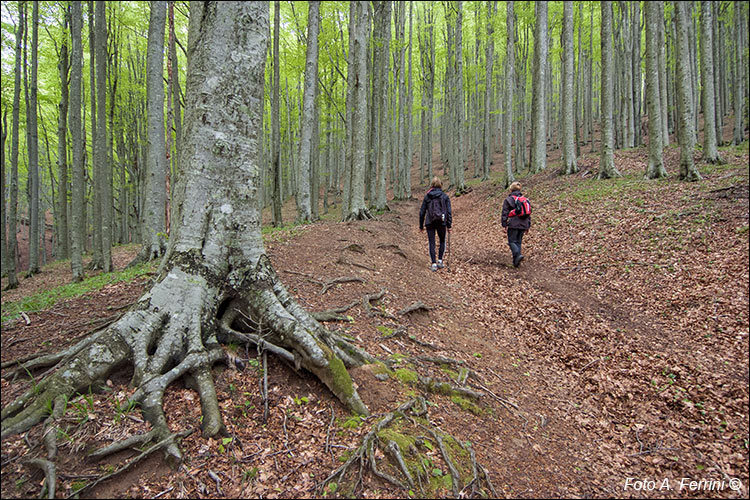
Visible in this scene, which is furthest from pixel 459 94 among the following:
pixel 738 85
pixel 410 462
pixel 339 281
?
pixel 410 462

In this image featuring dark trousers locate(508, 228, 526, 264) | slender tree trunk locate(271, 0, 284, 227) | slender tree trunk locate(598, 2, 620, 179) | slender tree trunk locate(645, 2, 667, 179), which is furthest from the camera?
slender tree trunk locate(271, 0, 284, 227)

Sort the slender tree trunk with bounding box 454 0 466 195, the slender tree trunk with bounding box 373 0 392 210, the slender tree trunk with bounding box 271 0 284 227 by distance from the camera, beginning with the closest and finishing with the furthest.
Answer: the slender tree trunk with bounding box 271 0 284 227 → the slender tree trunk with bounding box 373 0 392 210 → the slender tree trunk with bounding box 454 0 466 195

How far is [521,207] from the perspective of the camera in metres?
8.38

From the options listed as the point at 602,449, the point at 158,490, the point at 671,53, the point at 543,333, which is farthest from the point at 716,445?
the point at 671,53

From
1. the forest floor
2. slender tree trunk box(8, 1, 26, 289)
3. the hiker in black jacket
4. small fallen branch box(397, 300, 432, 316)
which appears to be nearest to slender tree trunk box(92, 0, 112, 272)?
slender tree trunk box(8, 1, 26, 289)

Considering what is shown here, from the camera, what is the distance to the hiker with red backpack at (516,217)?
8.40 meters

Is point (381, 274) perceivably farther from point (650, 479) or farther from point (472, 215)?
point (472, 215)

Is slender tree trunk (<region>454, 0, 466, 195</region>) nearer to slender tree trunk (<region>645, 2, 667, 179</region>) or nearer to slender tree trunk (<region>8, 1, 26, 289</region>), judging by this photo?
slender tree trunk (<region>645, 2, 667, 179</region>)

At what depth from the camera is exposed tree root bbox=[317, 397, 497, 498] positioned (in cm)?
239

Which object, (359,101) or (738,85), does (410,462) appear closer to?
(359,101)

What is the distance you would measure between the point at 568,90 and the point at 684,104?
4.91 m

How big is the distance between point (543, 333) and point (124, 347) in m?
5.84

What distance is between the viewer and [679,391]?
163 inches

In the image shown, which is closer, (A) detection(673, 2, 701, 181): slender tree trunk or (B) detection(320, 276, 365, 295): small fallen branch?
(B) detection(320, 276, 365, 295): small fallen branch
